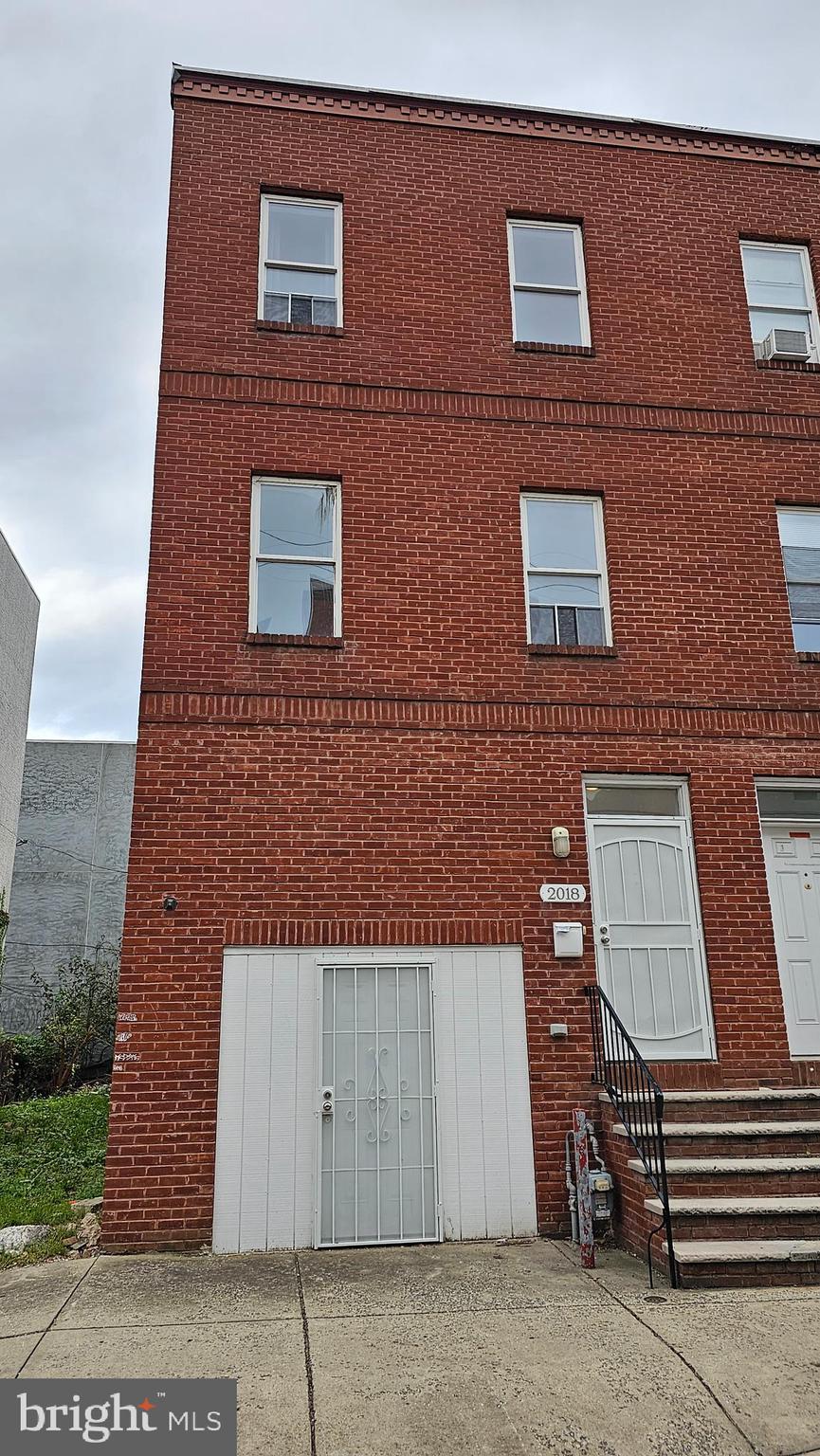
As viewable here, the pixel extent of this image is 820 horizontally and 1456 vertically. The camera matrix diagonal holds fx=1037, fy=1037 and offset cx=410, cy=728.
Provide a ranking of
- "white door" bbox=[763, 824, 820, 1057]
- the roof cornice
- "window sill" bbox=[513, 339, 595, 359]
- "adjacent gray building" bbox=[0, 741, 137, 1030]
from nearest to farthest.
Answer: "white door" bbox=[763, 824, 820, 1057] → "window sill" bbox=[513, 339, 595, 359] → the roof cornice → "adjacent gray building" bbox=[0, 741, 137, 1030]

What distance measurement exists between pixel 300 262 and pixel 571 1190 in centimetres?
871

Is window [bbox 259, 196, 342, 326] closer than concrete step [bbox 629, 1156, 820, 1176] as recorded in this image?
No

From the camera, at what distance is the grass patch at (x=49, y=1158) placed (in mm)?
8398

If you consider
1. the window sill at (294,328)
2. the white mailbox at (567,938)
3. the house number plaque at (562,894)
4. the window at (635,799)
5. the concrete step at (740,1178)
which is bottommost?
the concrete step at (740,1178)

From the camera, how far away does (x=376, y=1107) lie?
788cm

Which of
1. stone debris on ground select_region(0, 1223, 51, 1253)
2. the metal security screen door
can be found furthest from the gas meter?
stone debris on ground select_region(0, 1223, 51, 1253)

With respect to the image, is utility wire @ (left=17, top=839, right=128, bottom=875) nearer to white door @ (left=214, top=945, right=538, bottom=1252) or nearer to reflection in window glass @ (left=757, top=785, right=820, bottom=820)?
white door @ (left=214, top=945, right=538, bottom=1252)

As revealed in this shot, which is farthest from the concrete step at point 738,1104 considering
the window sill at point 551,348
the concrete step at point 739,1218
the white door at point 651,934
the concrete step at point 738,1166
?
the window sill at point 551,348

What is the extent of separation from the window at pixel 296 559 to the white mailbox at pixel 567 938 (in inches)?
124

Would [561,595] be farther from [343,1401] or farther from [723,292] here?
[343,1401]

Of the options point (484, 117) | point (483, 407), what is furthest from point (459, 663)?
point (484, 117)

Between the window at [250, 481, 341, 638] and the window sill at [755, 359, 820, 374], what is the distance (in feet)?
15.5

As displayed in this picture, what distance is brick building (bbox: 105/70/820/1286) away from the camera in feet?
25.8

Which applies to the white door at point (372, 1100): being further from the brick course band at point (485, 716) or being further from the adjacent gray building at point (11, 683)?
the adjacent gray building at point (11, 683)
